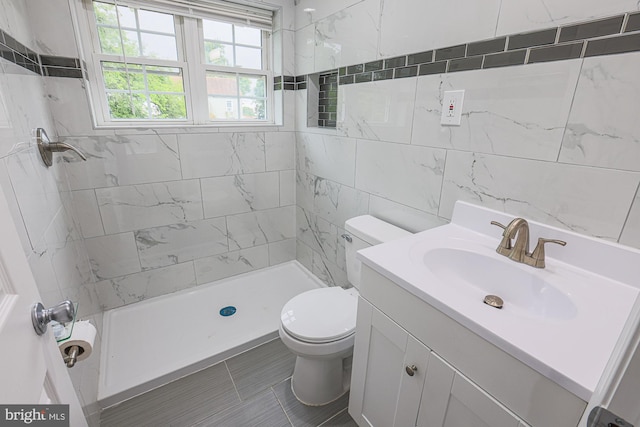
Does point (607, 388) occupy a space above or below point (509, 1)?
below

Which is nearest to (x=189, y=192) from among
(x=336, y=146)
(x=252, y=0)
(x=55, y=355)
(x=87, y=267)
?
(x=87, y=267)

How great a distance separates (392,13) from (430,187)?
2.77 feet

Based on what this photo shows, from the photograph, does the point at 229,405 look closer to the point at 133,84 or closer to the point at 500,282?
the point at 500,282

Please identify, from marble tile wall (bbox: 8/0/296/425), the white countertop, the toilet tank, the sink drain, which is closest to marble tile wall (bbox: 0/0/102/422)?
marble tile wall (bbox: 8/0/296/425)

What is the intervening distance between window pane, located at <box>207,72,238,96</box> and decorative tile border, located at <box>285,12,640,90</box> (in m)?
1.25

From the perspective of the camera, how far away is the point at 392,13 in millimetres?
1401

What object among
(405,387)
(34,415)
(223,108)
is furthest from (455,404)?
(223,108)

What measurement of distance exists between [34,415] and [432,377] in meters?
0.91

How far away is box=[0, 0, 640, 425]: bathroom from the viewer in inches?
35.0

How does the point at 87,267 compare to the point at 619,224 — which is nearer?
the point at 619,224

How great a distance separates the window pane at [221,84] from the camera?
2.12 metres

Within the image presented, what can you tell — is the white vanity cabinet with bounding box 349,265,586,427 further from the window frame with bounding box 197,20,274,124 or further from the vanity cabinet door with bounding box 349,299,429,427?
the window frame with bounding box 197,20,274,124

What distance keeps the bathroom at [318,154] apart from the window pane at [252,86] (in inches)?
5.5

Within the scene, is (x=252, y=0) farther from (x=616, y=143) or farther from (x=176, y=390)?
(x=176, y=390)
